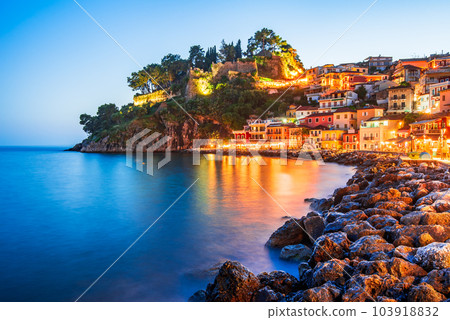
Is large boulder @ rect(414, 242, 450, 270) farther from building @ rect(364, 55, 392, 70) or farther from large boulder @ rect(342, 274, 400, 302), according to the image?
building @ rect(364, 55, 392, 70)

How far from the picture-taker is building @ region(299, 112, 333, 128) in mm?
44938

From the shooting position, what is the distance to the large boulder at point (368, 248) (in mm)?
5820

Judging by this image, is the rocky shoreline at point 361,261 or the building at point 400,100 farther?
the building at point 400,100

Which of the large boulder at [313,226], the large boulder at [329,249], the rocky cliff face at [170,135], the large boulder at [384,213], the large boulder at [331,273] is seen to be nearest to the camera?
the large boulder at [331,273]

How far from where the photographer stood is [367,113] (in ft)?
132

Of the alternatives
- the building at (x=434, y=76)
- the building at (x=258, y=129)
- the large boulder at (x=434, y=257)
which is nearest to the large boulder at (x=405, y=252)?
the large boulder at (x=434, y=257)

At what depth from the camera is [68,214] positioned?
48.0ft

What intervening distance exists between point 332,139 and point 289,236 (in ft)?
120

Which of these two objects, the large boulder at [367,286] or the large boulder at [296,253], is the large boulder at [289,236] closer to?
the large boulder at [296,253]

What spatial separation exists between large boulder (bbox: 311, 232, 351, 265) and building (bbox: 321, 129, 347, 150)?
3777cm

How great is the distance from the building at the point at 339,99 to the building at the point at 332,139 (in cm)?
734
